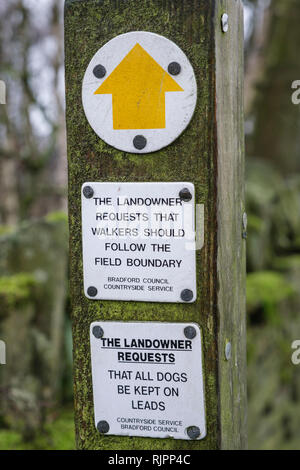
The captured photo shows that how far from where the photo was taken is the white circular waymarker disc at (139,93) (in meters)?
1.35

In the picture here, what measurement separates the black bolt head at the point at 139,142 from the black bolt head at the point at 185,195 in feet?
0.49

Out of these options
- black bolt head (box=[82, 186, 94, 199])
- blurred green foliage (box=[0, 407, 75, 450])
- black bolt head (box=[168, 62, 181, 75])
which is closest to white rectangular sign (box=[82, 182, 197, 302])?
black bolt head (box=[82, 186, 94, 199])

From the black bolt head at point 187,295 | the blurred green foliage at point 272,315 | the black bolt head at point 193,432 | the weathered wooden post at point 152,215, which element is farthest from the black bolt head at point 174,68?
the blurred green foliage at point 272,315

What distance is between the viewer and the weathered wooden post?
53.3 inches

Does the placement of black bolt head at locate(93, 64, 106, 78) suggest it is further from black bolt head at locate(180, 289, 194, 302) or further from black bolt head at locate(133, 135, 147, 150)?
black bolt head at locate(180, 289, 194, 302)

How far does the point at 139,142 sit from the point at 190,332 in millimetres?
494

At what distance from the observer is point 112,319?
4.75 feet

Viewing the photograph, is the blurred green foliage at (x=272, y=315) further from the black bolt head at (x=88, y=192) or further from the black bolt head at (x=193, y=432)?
the black bolt head at (x=88, y=192)

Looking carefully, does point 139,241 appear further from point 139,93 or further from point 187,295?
point 139,93

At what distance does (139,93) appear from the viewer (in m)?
1.38

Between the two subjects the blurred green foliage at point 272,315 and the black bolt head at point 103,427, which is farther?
the blurred green foliage at point 272,315

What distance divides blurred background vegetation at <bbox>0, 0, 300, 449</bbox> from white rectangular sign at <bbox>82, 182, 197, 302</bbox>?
49cm

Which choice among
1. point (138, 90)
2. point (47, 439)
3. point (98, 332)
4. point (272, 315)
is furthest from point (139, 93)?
point (272, 315)
